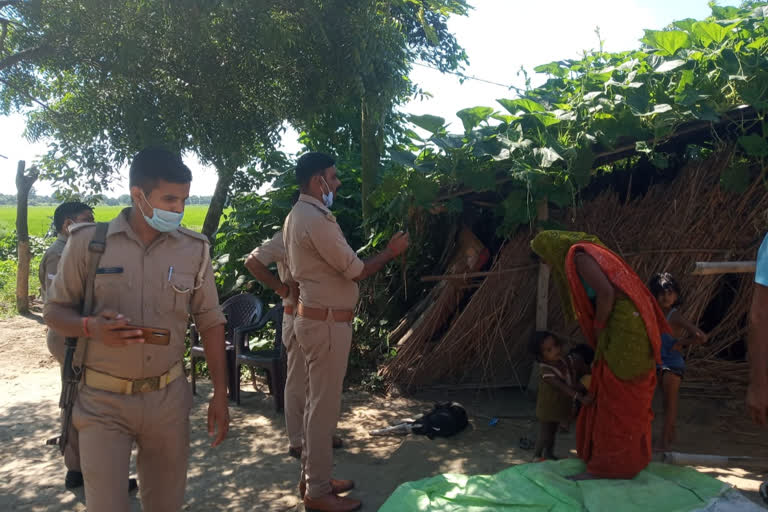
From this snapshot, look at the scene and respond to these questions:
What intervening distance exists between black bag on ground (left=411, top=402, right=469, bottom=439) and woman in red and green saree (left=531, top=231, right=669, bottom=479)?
1359 mm

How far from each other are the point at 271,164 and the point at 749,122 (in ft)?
18.6

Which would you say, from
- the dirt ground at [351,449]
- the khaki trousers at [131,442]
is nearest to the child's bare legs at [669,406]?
the dirt ground at [351,449]

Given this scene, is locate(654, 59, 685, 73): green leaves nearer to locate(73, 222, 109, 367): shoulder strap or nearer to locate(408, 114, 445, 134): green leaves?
locate(408, 114, 445, 134): green leaves

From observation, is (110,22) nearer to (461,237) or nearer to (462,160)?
(462,160)

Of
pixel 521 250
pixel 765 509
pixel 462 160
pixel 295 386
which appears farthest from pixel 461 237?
pixel 765 509

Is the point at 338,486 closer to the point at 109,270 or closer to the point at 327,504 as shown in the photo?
the point at 327,504

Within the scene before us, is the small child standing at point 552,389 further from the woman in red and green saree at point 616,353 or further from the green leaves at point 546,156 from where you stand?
the green leaves at point 546,156

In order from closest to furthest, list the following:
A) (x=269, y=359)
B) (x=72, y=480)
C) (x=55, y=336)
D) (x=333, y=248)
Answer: (x=333, y=248) → (x=55, y=336) → (x=72, y=480) → (x=269, y=359)

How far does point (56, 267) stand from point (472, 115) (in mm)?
3337

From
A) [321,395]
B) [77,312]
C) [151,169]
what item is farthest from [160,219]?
[321,395]

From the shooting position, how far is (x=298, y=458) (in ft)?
14.6

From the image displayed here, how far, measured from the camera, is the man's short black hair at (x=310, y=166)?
3617 mm

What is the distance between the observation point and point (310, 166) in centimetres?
363

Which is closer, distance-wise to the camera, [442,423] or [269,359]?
[442,423]
